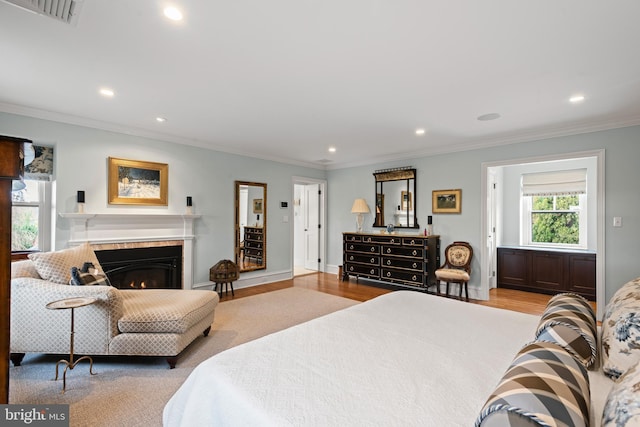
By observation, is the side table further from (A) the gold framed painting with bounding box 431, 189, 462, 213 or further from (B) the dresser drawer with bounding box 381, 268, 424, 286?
(A) the gold framed painting with bounding box 431, 189, 462, 213

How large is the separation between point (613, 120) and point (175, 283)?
611 cm

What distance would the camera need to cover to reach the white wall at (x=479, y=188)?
3527 millimetres

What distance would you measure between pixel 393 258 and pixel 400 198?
1169 mm

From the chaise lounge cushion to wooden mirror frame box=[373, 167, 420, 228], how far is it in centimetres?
382

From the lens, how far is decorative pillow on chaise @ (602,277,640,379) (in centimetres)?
114

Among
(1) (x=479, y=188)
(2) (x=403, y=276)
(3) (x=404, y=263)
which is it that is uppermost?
(1) (x=479, y=188)

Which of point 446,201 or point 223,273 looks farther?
point 446,201

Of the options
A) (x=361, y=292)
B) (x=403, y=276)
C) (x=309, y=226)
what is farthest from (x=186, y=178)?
(x=403, y=276)

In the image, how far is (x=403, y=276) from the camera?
512cm

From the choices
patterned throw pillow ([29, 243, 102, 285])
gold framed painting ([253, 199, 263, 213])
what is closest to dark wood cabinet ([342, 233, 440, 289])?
gold framed painting ([253, 199, 263, 213])

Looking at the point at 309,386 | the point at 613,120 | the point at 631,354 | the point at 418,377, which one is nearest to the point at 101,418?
the point at 309,386

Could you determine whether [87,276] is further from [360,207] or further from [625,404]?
[360,207]

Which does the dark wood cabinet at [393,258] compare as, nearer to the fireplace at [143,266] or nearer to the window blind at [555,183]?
the window blind at [555,183]

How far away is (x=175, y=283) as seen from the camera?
4.39 metres
